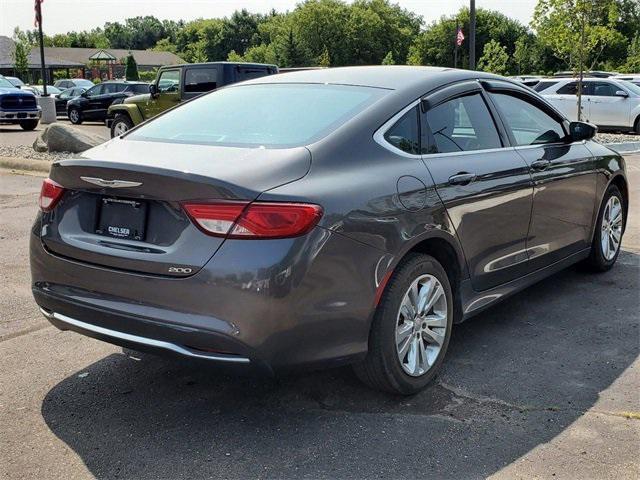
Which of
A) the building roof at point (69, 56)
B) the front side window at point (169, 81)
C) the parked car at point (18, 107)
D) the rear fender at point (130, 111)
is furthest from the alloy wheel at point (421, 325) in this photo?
the building roof at point (69, 56)

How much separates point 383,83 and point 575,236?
2.18 m

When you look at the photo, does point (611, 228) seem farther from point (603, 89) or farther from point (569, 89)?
point (603, 89)

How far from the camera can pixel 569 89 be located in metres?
19.5

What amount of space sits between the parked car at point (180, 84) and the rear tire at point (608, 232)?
9.95 m

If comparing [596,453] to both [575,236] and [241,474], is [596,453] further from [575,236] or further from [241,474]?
[575,236]

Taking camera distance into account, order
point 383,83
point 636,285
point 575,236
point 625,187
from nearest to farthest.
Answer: point 383,83
point 575,236
point 636,285
point 625,187

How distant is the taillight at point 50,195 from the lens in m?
3.49

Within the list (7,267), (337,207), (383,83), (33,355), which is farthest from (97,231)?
(7,267)

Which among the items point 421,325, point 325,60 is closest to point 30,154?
point 421,325

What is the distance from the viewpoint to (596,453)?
311 centimetres

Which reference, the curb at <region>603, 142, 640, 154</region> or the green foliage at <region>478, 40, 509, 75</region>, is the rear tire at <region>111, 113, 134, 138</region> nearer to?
the curb at <region>603, 142, 640, 154</region>

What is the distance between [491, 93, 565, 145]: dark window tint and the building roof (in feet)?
231

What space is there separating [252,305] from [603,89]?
18.8 meters

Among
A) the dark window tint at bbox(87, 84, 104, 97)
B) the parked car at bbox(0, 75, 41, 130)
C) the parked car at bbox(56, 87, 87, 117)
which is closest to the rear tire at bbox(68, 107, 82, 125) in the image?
the dark window tint at bbox(87, 84, 104, 97)
